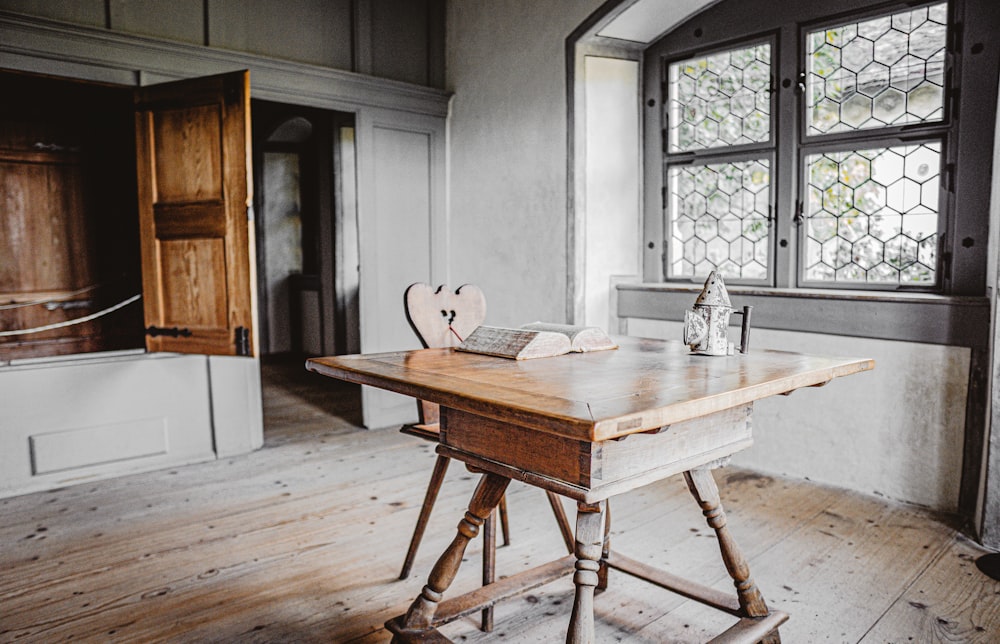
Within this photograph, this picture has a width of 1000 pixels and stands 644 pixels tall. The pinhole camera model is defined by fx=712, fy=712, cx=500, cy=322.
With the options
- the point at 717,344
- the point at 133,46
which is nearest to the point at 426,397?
the point at 717,344

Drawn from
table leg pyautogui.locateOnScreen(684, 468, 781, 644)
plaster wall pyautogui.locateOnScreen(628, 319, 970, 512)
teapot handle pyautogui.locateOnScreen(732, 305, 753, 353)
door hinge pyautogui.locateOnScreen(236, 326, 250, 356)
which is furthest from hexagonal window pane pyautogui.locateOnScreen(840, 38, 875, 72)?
door hinge pyautogui.locateOnScreen(236, 326, 250, 356)

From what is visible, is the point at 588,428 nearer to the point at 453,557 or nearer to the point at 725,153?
the point at 453,557

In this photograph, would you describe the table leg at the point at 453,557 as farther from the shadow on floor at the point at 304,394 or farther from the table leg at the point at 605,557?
the shadow on floor at the point at 304,394

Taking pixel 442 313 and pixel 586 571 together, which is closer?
pixel 586 571

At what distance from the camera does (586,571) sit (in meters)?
1.75

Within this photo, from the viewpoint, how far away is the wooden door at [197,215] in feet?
12.5

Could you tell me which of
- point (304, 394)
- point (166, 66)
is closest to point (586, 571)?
point (166, 66)

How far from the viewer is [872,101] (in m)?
3.70

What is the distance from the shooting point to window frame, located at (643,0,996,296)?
11.0ft

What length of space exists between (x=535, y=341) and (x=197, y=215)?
101 inches

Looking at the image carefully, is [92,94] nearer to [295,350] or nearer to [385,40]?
[385,40]

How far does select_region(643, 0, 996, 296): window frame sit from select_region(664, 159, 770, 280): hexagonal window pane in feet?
0.22

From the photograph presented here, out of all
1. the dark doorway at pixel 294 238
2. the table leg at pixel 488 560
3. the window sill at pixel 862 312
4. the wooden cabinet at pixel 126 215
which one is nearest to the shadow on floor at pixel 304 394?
the dark doorway at pixel 294 238

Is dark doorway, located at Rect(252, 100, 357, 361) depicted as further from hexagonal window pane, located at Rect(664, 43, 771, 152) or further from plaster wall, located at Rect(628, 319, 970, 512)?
plaster wall, located at Rect(628, 319, 970, 512)
